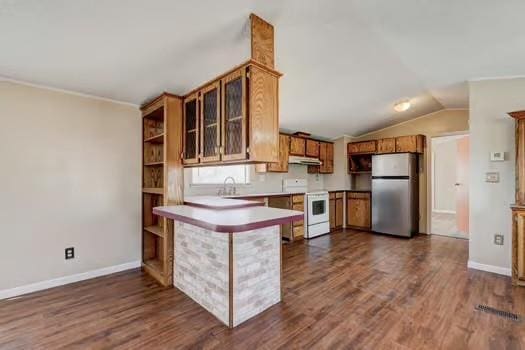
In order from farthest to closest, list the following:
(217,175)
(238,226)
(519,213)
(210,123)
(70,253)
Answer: (217,175), (70,253), (519,213), (210,123), (238,226)

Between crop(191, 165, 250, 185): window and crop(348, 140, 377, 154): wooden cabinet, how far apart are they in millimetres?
2714

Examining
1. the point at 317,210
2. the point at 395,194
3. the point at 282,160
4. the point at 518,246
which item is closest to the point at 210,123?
the point at 282,160

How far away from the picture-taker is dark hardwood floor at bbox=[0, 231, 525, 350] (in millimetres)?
1855

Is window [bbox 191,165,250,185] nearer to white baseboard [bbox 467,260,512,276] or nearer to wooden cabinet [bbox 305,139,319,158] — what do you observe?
wooden cabinet [bbox 305,139,319,158]

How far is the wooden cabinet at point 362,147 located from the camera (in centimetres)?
569

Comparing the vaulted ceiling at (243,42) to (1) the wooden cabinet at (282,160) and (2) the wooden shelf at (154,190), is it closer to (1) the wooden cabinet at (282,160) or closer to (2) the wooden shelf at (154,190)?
(2) the wooden shelf at (154,190)

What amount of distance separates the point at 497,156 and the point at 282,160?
3023 mm

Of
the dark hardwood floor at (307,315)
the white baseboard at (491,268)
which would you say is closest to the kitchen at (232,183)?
the dark hardwood floor at (307,315)

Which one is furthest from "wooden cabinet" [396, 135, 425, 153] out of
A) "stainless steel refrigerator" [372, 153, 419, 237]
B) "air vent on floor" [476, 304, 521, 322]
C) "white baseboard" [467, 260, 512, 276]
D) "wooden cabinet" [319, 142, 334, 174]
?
"air vent on floor" [476, 304, 521, 322]

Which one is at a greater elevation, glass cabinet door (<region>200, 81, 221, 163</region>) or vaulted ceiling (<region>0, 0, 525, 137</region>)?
vaulted ceiling (<region>0, 0, 525, 137</region>)

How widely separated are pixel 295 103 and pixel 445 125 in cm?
330

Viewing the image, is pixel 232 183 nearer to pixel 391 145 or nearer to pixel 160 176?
pixel 160 176

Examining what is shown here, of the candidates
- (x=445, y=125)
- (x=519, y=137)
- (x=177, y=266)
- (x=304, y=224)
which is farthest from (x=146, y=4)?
(x=445, y=125)

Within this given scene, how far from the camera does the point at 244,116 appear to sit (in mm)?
2162
